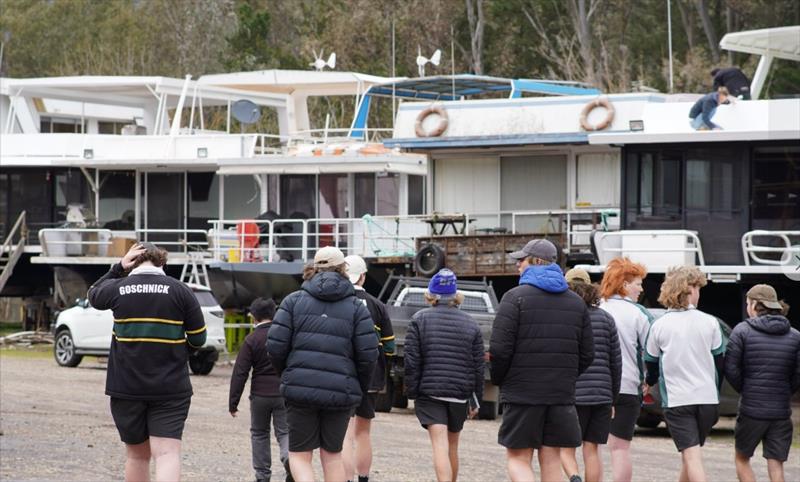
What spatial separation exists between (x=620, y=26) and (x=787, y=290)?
2943cm

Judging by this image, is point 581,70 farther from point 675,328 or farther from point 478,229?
point 675,328

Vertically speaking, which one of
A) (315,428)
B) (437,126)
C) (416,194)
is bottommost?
(315,428)

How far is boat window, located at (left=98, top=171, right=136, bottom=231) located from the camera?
39.5 metres

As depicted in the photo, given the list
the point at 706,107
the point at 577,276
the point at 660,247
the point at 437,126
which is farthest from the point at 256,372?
the point at 437,126

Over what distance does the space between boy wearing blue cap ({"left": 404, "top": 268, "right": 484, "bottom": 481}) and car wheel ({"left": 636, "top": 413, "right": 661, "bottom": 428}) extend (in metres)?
8.40

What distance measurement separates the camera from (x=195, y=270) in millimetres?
33531

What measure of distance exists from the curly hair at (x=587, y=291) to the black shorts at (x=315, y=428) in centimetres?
195

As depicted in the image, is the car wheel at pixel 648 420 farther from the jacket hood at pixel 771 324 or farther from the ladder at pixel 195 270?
the ladder at pixel 195 270

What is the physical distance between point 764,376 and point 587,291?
1381 mm

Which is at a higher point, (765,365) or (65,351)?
(765,365)

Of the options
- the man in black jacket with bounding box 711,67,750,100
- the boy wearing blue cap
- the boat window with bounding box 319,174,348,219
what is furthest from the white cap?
the boat window with bounding box 319,174,348,219

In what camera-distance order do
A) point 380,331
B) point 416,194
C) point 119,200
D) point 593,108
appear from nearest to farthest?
point 380,331, point 593,108, point 416,194, point 119,200

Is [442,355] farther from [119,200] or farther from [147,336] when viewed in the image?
[119,200]

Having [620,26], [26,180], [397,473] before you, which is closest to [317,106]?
[620,26]
